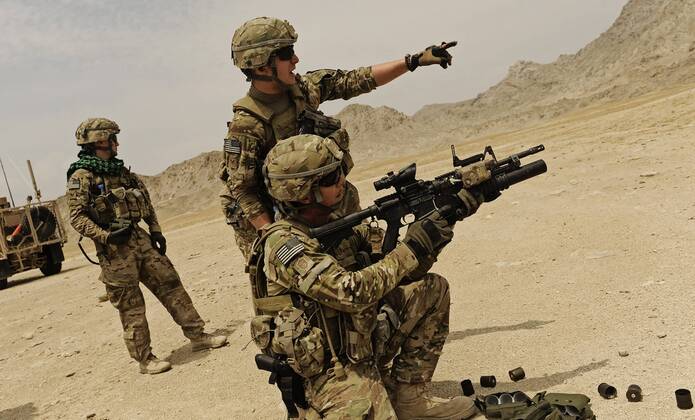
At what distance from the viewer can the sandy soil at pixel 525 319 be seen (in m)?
4.07

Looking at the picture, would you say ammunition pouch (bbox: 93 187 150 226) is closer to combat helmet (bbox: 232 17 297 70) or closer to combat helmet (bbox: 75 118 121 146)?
combat helmet (bbox: 75 118 121 146)

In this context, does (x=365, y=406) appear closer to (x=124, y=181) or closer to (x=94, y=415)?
(x=94, y=415)

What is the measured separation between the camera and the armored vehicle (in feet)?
47.9

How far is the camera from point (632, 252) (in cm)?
570

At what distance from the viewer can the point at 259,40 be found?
4086 millimetres

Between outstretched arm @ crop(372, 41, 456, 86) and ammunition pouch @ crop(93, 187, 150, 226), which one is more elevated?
outstretched arm @ crop(372, 41, 456, 86)

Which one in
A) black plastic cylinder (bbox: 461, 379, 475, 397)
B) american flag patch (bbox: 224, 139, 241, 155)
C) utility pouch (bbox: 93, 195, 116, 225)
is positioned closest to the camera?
black plastic cylinder (bbox: 461, 379, 475, 397)

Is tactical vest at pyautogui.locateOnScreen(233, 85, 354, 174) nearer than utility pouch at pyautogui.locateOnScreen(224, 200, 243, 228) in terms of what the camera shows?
Yes

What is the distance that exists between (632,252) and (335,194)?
3528 mm

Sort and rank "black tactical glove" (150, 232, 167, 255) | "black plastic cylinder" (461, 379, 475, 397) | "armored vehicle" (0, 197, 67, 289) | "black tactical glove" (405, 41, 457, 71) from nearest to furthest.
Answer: "black plastic cylinder" (461, 379, 475, 397) < "black tactical glove" (405, 41, 457, 71) < "black tactical glove" (150, 232, 167, 255) < "armored vehicle" (0, 197, 67, 289)

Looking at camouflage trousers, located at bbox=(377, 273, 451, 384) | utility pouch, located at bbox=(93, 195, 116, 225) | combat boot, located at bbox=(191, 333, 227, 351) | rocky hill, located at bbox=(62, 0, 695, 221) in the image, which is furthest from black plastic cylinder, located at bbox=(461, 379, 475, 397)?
rocky hill, located at bbox=(62, 0, 695, 221)

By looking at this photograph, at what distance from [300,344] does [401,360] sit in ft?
2.64

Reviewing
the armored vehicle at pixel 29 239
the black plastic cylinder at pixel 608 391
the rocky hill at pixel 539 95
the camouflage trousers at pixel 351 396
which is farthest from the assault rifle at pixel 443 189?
the rocky hill at pixel 539 95

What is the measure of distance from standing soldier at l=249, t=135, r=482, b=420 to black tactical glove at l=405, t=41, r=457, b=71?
143cm
